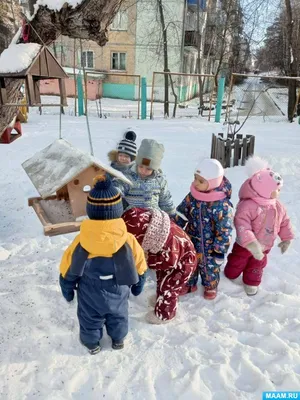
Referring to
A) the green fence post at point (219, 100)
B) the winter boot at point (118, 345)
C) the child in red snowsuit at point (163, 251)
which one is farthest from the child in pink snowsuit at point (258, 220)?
the green fence post at point (219, 100)

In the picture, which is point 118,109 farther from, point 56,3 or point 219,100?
point 56,3

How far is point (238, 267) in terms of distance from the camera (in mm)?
A: 3248

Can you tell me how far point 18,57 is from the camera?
2605 millimetres

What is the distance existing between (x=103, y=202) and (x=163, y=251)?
2.24ft

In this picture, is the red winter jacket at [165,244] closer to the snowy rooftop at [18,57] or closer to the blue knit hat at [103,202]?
the blue knit hat at [103,202]

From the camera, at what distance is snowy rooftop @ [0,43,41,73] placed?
8.48 ft

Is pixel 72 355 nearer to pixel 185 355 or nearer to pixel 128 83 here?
pixel 185 355

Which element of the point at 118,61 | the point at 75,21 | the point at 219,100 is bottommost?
the point at 219,100

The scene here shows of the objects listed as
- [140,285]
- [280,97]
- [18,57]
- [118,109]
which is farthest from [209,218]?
[280,97]

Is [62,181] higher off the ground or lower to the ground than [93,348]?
higher

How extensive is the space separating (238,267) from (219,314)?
0.55 metres

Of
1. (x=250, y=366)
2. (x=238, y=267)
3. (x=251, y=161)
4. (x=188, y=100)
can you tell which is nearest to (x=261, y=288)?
(x=238, y=267)

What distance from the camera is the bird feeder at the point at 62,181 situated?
2721mm

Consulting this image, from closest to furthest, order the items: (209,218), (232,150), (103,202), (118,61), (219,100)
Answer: (103,202)
(209,218)
(232,150)
(219,100)
(118,61)
